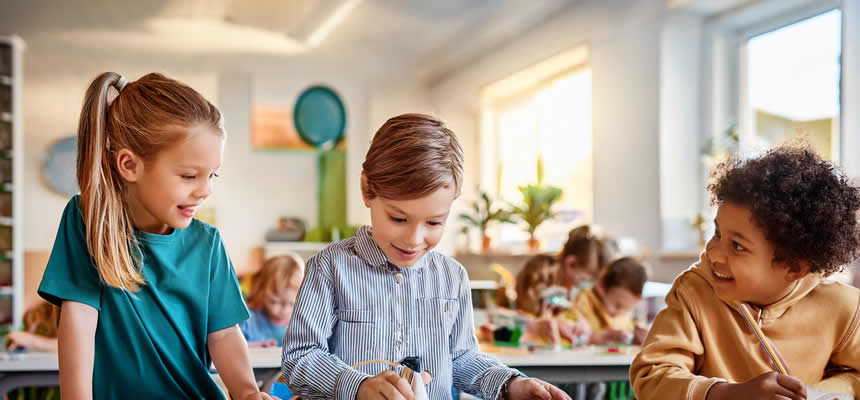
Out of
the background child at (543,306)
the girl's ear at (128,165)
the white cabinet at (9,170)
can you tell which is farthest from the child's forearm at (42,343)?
the white cabinet at (9,170)

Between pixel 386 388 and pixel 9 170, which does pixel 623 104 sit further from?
pixel 9 170

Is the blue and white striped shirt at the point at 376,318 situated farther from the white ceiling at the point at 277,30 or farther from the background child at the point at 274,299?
the white ceiling at the point at 277,30

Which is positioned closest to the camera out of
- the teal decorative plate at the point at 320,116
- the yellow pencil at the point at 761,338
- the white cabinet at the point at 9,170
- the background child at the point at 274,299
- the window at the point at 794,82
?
the yellow pencil at the point at 761,338

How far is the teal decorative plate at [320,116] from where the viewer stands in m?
8.04

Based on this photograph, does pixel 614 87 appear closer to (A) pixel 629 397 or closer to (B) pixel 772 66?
(B) pixel 772 66

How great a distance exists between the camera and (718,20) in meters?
4.52

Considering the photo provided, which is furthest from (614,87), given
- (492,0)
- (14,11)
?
(14,11)

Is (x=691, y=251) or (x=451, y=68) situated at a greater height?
(x=451, y=68)

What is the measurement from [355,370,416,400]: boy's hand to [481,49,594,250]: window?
4.36 metres

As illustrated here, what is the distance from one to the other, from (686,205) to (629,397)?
7.82ft

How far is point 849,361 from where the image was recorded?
51.2 inches

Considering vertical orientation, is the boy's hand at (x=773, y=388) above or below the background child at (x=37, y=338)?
above

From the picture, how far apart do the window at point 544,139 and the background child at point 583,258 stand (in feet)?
5.60

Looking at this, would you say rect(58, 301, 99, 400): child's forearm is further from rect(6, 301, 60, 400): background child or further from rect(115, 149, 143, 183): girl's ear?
rect(6, 301, 60, 400): background child
